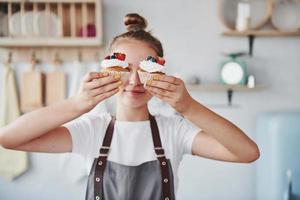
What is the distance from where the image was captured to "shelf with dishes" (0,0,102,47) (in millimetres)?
2066

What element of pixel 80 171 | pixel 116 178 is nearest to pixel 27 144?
pixel 116 178

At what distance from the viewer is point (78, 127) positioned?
38.7 inches

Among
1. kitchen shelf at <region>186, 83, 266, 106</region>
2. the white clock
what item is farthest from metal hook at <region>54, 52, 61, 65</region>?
the white clock

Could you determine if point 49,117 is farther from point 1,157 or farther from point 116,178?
point 1,157

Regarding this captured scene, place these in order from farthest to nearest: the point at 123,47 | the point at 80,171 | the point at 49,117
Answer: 1. the point at 80,171
2. the point at 123,47
3. the point at 49,117

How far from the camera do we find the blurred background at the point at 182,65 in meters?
2.10

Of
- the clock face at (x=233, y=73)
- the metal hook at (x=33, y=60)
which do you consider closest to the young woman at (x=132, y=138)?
the clock face at (x=233, y=73)

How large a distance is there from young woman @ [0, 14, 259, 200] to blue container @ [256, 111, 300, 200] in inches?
45.2

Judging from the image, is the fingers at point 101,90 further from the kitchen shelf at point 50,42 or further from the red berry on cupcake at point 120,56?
the kitchen shelf at point 50,42

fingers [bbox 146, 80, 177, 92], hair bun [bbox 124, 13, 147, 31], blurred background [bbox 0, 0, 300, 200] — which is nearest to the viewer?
fingers [bbox 146, 80, 177, 92]

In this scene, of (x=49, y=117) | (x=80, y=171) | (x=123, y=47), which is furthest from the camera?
(x=80, y=171)

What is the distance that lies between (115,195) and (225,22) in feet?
4.96

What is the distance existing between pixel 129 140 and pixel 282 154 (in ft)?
4.30

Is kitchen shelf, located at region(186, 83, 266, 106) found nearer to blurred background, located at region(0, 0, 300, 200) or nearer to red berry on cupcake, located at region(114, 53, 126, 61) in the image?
blurred background, located at region(0, 0, 300, 200)
